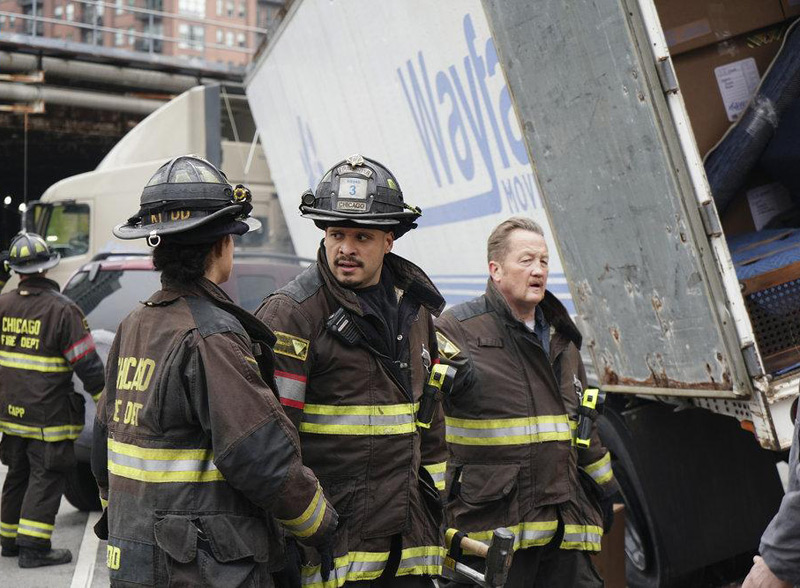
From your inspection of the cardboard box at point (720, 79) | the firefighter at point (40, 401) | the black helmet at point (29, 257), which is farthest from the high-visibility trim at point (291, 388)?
the black helmet at point (29, 257)

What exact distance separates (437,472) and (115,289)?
17.9 feet

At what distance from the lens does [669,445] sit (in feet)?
16.0

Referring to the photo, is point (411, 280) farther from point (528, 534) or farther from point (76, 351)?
point (76, 351)

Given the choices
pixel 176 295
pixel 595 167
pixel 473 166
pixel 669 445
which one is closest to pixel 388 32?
pixel 473 166

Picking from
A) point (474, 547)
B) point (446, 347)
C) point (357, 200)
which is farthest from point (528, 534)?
point (357, 200)

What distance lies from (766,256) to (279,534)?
8.81 feet

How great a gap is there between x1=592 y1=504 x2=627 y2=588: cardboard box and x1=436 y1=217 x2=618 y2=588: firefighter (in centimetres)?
61

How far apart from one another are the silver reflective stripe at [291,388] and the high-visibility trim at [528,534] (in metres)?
1.05

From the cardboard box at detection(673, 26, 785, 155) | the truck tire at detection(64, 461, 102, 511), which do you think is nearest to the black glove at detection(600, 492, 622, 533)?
the cardboard box at detection(673, 26, 785, 155)

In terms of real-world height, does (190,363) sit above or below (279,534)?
above

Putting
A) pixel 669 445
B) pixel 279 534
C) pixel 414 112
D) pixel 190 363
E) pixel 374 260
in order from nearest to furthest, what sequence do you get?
pixel 190 363, pixel 279 534, pixel 374 260, pixel 669 445, pixel 414 112

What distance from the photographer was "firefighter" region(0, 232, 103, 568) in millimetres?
6035

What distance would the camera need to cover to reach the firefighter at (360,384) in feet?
9.68

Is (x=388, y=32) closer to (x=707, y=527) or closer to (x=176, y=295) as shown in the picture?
(x=707, y=527)
